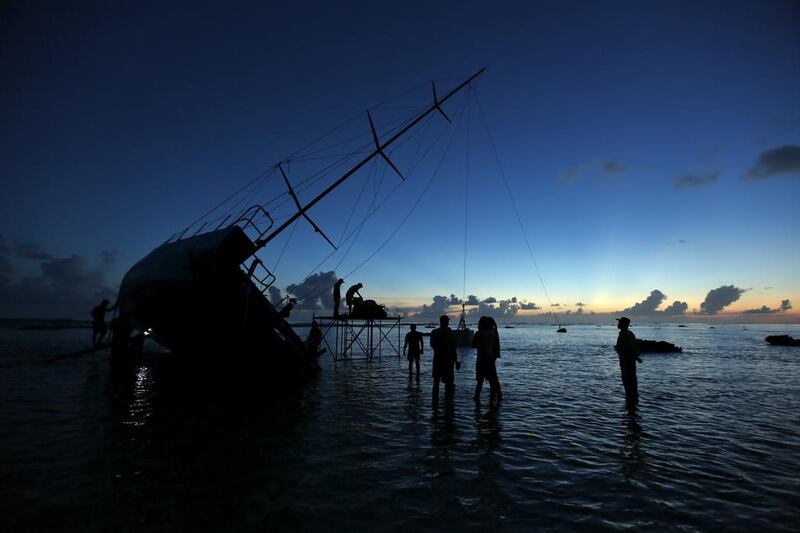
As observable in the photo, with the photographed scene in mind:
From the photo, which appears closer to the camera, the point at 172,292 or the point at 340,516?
the point at 340,516

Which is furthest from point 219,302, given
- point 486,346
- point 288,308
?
point 486,346

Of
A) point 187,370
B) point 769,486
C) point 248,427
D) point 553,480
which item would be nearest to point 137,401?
point 248,427

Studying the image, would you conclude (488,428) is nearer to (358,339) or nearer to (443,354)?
(443,354)

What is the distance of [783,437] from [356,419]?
1054 cm

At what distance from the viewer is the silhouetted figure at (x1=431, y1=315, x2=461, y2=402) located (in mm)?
11203

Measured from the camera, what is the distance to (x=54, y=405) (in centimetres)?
1088

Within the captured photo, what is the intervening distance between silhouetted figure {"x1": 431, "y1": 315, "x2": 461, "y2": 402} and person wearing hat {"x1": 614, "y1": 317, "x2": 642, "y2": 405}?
17.2ft

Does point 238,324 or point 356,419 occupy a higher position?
point 238,324

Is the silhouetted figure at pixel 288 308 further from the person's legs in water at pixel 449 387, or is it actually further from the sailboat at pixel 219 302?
the person's legs in water at pixel 449 387

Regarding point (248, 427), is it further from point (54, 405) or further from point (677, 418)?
point (677, 418)

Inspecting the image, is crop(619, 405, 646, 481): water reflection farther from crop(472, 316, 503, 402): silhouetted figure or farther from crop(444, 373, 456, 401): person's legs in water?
crop(444, 373, 456, 401): person's legs in water

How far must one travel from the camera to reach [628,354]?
1221 centimetres

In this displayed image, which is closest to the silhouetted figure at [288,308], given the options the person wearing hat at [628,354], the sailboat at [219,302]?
the sailboat at [219,302]

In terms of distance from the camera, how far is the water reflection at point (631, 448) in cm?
662
